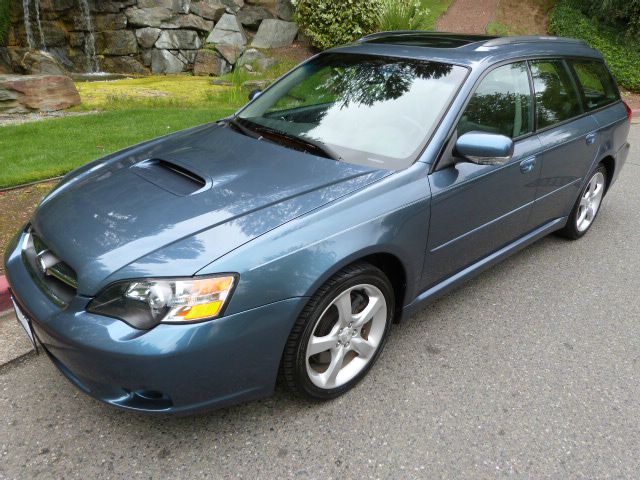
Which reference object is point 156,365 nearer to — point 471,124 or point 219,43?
point 471,124

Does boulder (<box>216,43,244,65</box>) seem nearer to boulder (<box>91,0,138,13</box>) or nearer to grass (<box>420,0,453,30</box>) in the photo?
boulder (<box>91,0,138,13</box>)

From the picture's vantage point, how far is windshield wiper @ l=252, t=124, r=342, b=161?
276cm

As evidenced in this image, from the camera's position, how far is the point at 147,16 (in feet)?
41.5

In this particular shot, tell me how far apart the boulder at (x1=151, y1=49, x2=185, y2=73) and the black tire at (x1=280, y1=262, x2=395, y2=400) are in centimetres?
1157

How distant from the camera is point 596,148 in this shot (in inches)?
160

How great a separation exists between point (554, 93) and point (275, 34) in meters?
10.9

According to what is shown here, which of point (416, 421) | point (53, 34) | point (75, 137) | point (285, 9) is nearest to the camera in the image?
point (416, 421)

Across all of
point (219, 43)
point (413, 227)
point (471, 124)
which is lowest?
point (219, 43)

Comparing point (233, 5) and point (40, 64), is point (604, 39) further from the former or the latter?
point (40, 64)

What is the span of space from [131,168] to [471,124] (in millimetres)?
1861

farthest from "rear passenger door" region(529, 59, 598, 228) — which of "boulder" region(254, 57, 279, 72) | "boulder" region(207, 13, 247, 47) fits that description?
"boulder" region(207, 13, 247, 47)

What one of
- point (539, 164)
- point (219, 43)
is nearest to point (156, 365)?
point (539, 164)

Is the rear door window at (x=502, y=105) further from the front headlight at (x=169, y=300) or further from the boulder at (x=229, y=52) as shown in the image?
the boulder at (x=229, y=52)

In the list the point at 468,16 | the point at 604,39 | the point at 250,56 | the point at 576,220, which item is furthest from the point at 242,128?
the point at 468,16
